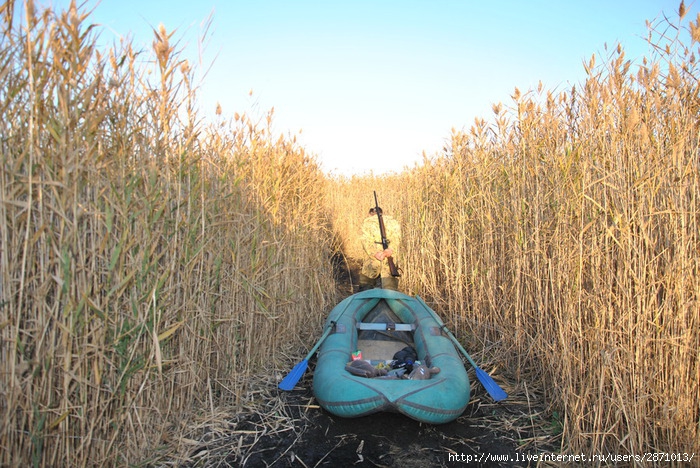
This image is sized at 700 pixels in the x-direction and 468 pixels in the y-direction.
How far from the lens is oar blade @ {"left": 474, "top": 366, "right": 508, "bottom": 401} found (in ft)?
10.9

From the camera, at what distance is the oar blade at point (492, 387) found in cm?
331

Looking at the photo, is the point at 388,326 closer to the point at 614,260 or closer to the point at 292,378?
the point at 292,378

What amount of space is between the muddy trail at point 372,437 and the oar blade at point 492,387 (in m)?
0.08

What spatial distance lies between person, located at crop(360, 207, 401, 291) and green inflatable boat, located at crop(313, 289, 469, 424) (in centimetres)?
155

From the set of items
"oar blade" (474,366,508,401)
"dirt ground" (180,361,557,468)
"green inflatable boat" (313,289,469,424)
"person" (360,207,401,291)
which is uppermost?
"person" (360,207,401,291)

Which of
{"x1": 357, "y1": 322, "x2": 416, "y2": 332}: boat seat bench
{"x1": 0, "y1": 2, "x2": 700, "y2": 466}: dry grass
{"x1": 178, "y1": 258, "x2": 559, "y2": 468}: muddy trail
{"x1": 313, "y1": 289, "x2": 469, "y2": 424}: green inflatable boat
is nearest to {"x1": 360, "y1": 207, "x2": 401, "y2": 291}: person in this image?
{"x1": 313, "y1": 289, "x2": 469, "y2": 424}: green inflatable boat

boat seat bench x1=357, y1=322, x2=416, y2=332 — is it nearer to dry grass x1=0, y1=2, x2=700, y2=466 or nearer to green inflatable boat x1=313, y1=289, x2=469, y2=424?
green inflatable boat x1=313, y1=289, x2=469, y2=424

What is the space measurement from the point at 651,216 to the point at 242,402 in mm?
2822

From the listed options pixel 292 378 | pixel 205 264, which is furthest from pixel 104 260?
pixel 292 378

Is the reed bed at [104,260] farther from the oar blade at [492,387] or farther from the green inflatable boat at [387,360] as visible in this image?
the oar blade at [492,387]

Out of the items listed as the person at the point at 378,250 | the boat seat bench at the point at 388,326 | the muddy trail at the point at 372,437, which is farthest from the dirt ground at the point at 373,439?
the person at the point at 378,250

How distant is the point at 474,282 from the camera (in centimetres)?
447

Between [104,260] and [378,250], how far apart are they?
481cm

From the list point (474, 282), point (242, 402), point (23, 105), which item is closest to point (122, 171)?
point (23, 105)
